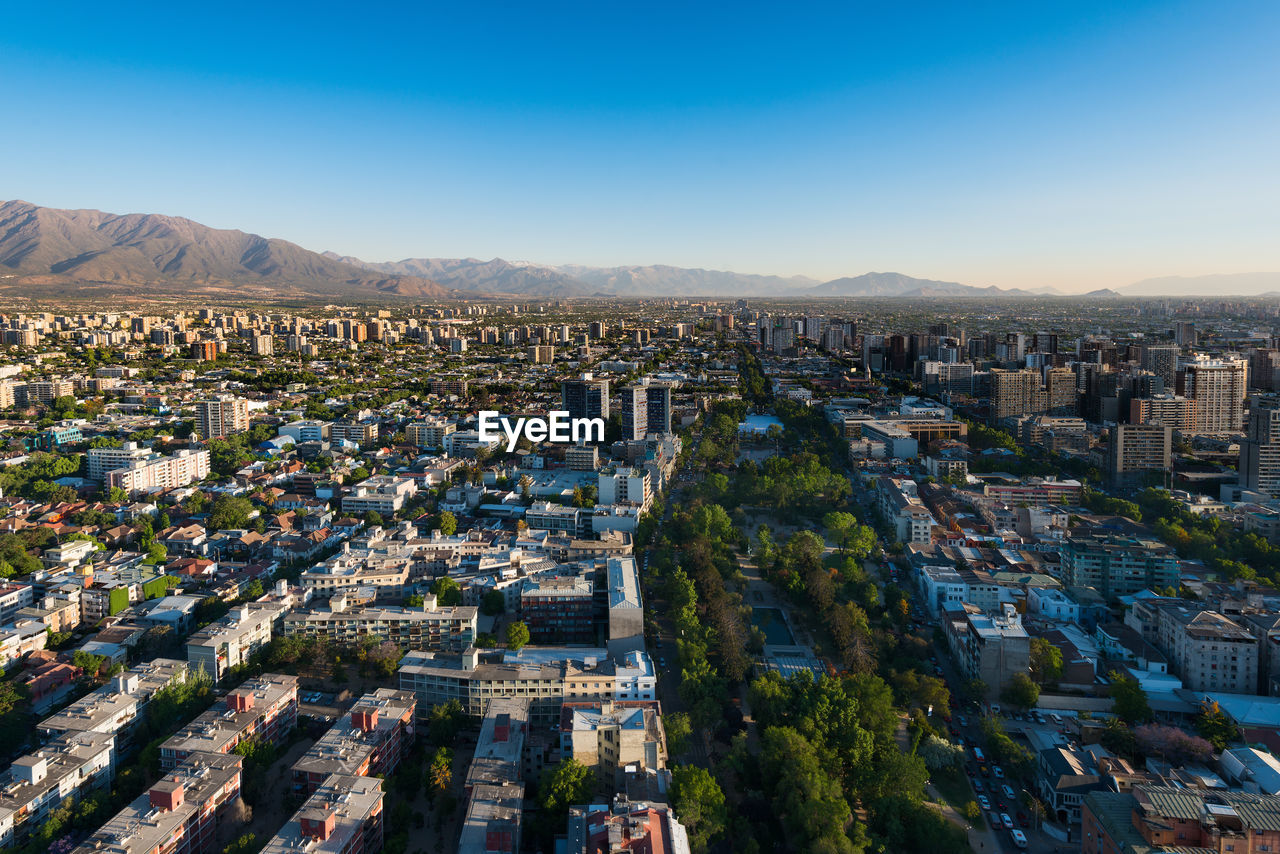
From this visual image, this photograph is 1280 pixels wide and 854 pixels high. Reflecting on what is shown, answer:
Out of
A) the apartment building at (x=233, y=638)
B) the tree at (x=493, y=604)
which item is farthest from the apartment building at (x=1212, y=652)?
the apartment building at (x=233, y=638)

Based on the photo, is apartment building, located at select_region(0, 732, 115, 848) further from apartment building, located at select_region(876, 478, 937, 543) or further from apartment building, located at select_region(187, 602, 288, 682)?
apartment building, located at select_region(876, 478, 937, 543)

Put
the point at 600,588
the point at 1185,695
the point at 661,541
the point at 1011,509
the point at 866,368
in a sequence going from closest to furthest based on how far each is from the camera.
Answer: the point at 1185,695 → the point at 600,588 → the point at 661,541 → the point at 1011,509 → the point at 866,368

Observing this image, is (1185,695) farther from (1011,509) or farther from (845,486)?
(845,486)

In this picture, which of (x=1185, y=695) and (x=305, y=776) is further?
(x=1185, y=695)

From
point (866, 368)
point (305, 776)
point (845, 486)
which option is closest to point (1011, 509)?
point (845, 486)

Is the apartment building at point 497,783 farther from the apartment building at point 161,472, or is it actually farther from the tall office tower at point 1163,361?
the tall office tower at point 1163,361

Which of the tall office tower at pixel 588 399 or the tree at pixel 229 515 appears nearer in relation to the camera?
the tree at pixel 229 515

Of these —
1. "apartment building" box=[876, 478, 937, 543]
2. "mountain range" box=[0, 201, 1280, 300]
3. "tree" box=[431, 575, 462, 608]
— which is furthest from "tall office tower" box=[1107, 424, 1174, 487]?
"mountain range" box=[0, 201, 1280, 300]
